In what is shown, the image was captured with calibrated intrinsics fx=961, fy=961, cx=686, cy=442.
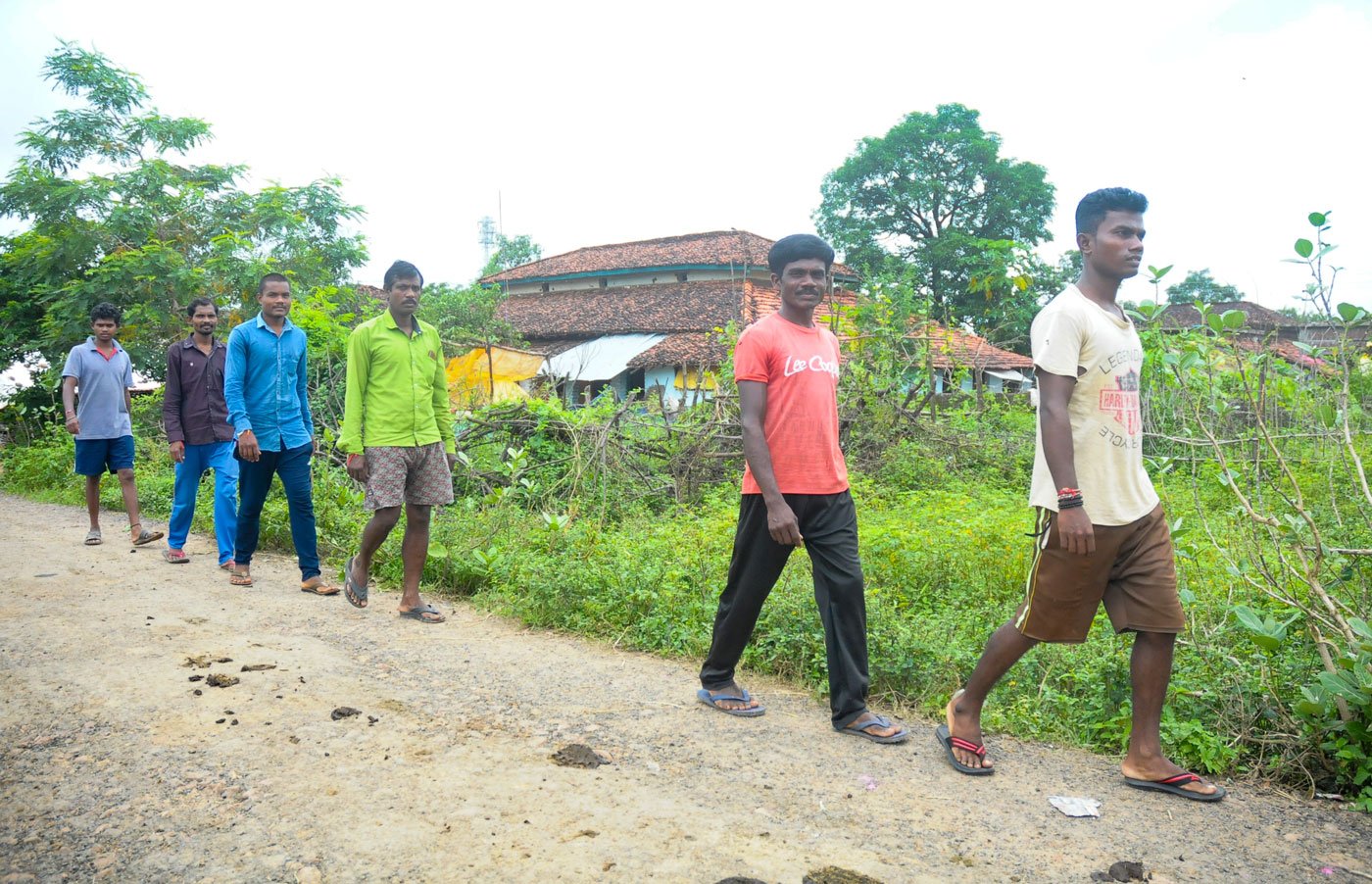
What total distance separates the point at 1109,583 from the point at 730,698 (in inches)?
60.2

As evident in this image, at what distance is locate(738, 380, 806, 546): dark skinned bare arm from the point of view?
140 inches

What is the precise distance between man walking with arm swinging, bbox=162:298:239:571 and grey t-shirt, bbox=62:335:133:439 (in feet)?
3.14

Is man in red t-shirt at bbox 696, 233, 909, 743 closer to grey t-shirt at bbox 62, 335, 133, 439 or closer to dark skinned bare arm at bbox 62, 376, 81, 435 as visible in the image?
grey t-shirt at bbox 62, 335, 133, 439

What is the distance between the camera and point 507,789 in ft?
10.0

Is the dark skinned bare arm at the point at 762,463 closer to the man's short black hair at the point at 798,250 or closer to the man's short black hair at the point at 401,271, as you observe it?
the man's short black hair at the point at 798,250

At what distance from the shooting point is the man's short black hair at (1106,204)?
3.23m

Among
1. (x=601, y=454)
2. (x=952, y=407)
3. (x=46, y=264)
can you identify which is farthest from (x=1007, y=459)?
(x=46, y=264)

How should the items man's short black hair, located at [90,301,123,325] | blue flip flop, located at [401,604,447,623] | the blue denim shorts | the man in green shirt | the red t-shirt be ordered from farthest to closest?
the blue denim shorts < man's short black hair, located at [90,301,123,325] < blue flip flop, located at [401,604,447,623] < the man in green shirt < the red t-shirt

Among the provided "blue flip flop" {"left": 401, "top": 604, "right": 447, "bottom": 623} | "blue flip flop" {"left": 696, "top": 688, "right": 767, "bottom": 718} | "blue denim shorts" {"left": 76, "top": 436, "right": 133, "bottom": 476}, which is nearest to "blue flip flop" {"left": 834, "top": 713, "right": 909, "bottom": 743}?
"blue flip flop" {"left": 696, "top": 688, "right": 767, "bottom": 718}

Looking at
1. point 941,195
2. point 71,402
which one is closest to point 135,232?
point 71,402

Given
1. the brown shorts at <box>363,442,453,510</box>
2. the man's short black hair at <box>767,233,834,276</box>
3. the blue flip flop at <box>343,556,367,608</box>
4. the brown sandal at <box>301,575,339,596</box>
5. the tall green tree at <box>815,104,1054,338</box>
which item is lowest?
the brown sandal at <box>301,575,339,596</box>

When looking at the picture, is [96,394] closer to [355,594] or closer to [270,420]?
[270,420]

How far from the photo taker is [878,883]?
99.3 inches

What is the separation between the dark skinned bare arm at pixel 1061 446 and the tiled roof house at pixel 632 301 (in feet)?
63.8
